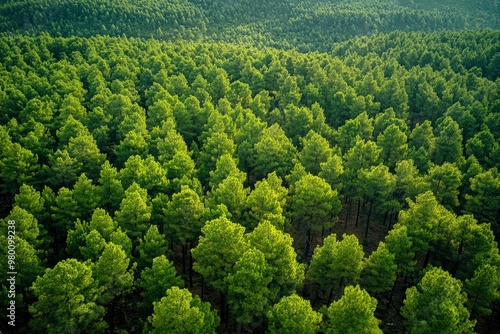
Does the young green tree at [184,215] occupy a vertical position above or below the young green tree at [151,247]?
above

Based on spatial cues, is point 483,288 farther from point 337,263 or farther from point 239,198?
point 239,198

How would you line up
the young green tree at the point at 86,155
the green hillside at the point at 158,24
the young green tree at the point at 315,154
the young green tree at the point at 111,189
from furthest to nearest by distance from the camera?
the green hillside at the point at 158,24 < the young green tree at the point at 315,154 < the young green tree at the point at 86,155 < the young green tree at the point at 111,189

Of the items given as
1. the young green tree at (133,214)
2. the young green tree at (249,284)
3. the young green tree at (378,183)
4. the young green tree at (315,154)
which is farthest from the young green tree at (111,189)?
the young green tree at (378,183)

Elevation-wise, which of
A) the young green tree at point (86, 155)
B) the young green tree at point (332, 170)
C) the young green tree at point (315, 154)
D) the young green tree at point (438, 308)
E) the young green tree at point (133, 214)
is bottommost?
the young green tree at point (438, 308)

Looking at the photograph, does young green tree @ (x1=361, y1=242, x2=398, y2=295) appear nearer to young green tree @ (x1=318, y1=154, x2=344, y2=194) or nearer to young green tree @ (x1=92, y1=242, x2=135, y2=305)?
young green tree @ (x1=318, y1=154, x2=344, y2=194)

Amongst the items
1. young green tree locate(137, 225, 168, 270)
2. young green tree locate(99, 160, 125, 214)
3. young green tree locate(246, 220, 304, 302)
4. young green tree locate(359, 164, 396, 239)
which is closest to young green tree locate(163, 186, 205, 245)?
young green tree locate(137, 225, 168, 270)

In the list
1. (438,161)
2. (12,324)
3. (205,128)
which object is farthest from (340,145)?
(12,324)

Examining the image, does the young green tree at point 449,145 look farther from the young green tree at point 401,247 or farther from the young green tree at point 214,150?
the young green tree at point 214,150
